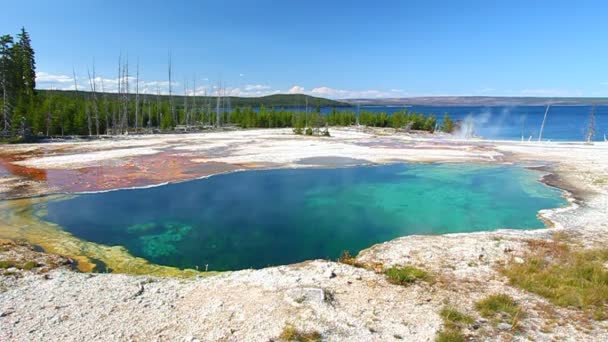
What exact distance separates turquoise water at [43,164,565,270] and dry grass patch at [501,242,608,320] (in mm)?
4249

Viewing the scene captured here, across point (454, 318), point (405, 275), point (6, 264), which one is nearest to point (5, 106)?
point (6, 264)

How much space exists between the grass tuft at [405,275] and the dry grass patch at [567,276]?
2013 mm

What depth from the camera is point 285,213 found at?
17.3 meters

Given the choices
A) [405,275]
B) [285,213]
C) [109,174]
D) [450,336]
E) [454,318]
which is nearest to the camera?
[450,336]

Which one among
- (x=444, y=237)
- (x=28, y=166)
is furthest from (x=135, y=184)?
(x=444, y=237)

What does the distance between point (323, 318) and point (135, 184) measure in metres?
17.0

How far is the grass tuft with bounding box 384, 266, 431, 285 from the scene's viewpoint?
8.81 meters

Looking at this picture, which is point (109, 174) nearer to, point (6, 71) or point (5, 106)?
point (5, 106)

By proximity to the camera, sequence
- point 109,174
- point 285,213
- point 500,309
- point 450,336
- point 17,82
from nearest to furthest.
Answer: point 450,336 → point 500,309 → point 285,213 → point 109,174 → point 17,82

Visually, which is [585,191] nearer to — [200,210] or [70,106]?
[200,210]

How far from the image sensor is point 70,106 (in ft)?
160

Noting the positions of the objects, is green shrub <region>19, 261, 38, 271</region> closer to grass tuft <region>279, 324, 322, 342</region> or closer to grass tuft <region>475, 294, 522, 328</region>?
grass tuft <region>279, 324, 322, 342</region>

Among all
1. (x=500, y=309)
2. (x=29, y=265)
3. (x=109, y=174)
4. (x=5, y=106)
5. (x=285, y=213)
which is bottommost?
(x=285, y=213)

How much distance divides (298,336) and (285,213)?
10.9m
